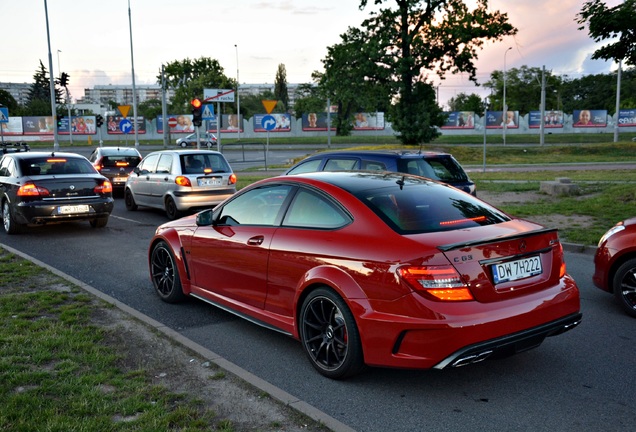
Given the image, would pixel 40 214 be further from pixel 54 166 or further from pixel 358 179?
pixel 358 179

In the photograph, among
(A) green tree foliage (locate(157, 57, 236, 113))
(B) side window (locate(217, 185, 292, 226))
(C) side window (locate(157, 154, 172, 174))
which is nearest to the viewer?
(B) side window (locate(217, 185, 292, 226))

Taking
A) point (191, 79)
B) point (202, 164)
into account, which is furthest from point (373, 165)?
point (191, 79)

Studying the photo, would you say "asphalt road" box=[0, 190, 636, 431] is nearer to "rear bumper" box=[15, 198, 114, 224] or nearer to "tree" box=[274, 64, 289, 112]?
"rear bumper" box=[15, 198, 114, 224]

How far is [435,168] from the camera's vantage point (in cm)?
948

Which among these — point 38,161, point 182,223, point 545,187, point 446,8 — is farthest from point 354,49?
point 182,223

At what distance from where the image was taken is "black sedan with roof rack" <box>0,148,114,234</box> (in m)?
11.4

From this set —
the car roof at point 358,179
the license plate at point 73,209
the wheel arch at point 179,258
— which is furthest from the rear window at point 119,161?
the car roof at point 358,179

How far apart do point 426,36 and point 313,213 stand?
3129 cm

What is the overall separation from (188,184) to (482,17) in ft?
83.4

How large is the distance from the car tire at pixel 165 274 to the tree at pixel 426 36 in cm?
2828

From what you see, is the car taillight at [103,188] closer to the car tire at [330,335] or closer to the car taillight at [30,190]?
the car taillight at [30,190]

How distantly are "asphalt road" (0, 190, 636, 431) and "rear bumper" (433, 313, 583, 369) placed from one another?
1.11ft

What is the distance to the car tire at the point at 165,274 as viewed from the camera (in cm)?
651

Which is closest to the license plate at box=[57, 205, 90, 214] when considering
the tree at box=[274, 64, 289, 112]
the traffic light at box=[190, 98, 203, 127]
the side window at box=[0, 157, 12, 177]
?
the side window at box=[0, 157, 12, 177]
